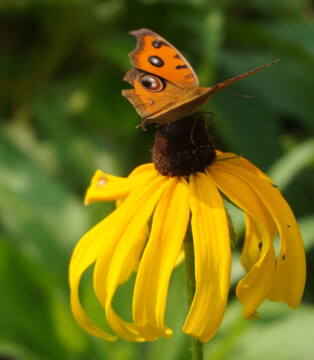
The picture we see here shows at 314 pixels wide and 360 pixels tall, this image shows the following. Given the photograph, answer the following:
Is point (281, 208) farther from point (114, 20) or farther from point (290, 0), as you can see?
point (290, 0)

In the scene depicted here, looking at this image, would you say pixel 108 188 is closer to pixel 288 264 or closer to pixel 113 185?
pixel 113 185

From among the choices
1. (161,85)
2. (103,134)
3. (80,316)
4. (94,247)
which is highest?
(161,85)

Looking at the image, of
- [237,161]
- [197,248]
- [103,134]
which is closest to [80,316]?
[197,248]

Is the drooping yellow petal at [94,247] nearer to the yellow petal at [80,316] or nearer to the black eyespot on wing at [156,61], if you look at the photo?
the yellow petal at [80,316]

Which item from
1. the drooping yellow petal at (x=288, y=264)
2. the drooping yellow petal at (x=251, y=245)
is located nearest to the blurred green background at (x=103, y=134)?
the drooping yellow petal at (x=251, y=245)

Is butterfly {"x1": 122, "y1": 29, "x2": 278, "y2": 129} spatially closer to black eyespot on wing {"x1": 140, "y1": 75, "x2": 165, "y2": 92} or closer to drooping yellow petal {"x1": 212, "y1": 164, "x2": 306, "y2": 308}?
black eyespot on wing {"x1": 140, "y1": 75, "x2": 165, "y2": 92}

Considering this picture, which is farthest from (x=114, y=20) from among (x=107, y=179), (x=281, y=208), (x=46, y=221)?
(x=281, y=208)

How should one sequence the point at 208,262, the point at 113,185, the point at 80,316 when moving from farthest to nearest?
1. the point at 113,185
2. the point at 80,316
3. the point at 208,262
